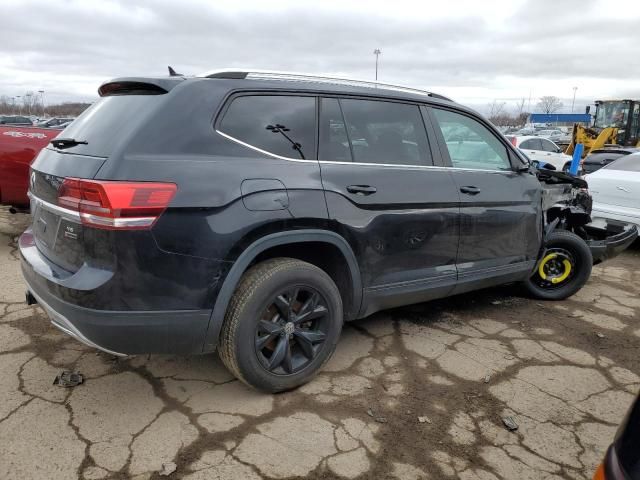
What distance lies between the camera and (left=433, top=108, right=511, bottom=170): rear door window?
373 cm

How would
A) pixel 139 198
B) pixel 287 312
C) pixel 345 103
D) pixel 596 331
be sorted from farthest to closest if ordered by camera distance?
→ pixel 596 331, pixel 345 103, pixel 287 312, pixel 139 198

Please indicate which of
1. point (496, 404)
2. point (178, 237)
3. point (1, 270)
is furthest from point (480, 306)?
point (1, 270)

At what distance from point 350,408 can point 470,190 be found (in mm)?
1813

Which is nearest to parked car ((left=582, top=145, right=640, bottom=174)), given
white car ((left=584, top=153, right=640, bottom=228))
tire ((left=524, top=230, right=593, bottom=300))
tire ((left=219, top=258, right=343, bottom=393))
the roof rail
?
white car ((left=584, top=153, right=640, bottom=228))

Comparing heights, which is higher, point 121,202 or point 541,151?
point 121,202

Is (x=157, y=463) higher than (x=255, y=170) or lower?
lower

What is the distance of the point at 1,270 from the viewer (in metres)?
5.07

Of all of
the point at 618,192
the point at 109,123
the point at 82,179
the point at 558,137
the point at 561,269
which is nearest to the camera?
the point at 82,179

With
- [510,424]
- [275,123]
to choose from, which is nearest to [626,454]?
[510,424]

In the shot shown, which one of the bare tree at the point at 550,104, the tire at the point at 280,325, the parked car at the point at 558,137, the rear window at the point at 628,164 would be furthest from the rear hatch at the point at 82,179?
the bare tree at the point at 550,104

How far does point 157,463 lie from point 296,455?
66 cm

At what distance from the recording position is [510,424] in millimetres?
2748

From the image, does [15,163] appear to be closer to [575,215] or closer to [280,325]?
[280,325]

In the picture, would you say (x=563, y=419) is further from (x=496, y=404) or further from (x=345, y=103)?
(x=345, y=103)
